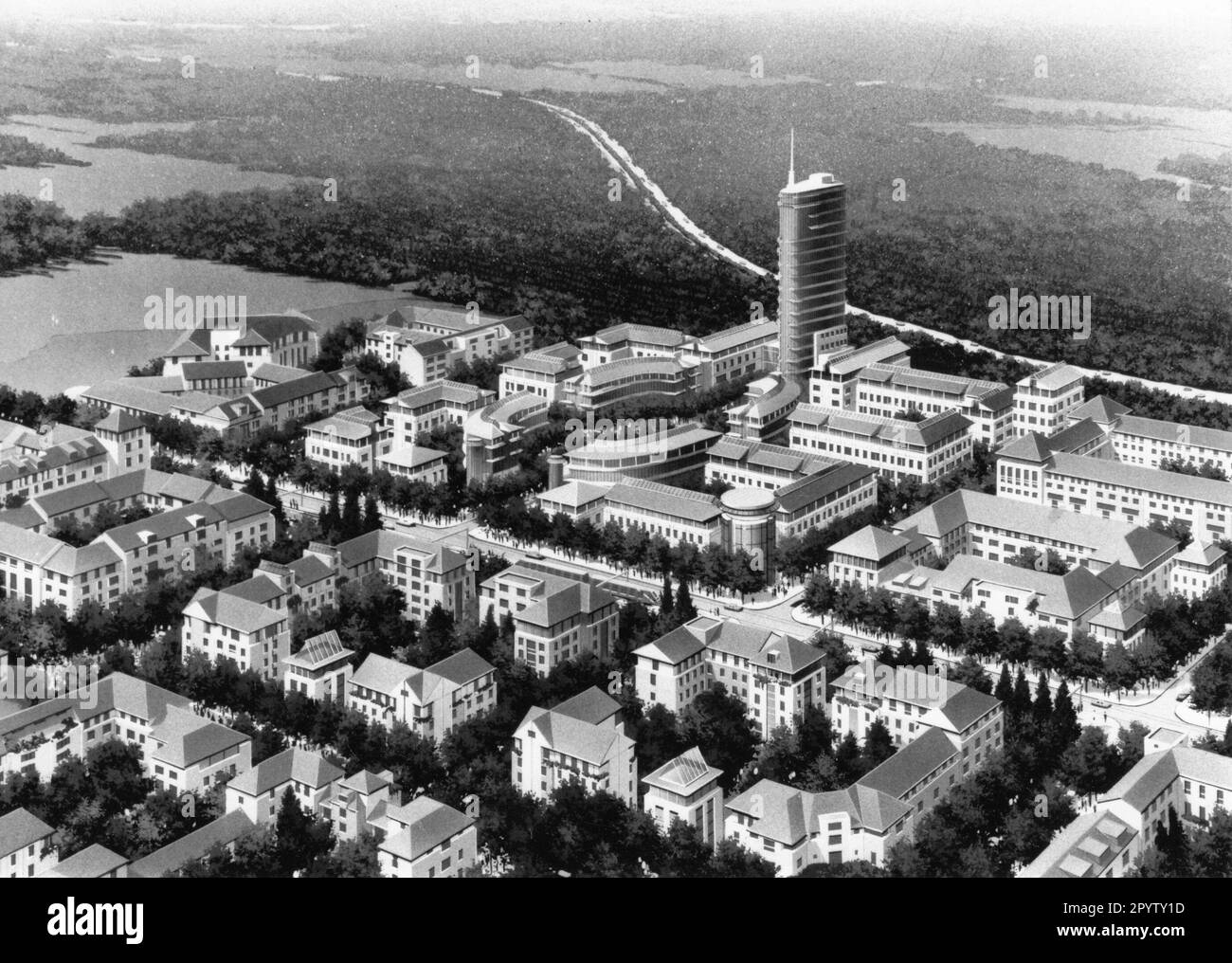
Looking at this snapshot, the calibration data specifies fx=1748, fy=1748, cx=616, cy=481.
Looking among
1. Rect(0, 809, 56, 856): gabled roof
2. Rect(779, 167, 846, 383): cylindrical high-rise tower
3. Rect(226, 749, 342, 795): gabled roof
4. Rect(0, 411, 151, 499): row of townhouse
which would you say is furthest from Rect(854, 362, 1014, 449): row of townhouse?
Rect(0, 809, 56, 856): gabled roof

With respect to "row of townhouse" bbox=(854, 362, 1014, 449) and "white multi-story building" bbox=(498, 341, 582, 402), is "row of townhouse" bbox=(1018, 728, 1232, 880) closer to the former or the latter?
"row of townhouse" bbox=(854, 362, 1014, 449)

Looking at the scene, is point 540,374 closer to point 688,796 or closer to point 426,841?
point 688,796

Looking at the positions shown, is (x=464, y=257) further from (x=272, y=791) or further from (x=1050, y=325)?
(x=272, y=791)

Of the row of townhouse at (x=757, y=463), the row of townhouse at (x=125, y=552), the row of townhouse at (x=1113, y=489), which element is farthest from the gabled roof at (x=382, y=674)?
the row of townhouse at (x=1113, y=489)

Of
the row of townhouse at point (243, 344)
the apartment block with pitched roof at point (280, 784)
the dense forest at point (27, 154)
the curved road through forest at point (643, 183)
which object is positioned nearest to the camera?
the apartment block with pitched roof at point (280, 784)

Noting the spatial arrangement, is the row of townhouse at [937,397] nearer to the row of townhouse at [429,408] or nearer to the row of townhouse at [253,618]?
the row of townhouse at [429,408]
